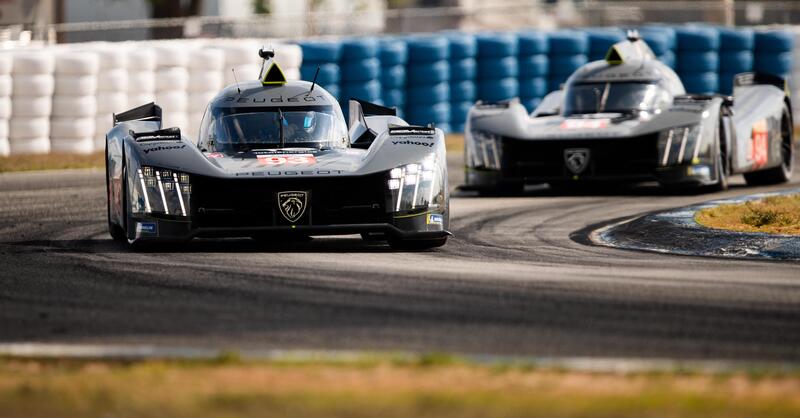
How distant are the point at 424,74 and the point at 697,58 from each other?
16.5ft

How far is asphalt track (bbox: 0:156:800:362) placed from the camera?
7.40 metres

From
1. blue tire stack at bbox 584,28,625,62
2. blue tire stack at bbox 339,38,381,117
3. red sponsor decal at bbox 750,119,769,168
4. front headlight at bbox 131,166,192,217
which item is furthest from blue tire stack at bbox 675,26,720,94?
front headlight at bbox 131,166,192,217

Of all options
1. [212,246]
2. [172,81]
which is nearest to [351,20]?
[172,81]

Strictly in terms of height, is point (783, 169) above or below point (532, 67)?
below

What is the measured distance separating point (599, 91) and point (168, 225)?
828 centimetres

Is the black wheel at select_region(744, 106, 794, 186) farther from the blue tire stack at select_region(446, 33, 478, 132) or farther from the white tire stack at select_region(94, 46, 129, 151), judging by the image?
the white tire stack at select_region(94, 46, 129, 151)

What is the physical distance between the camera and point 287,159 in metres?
11.8

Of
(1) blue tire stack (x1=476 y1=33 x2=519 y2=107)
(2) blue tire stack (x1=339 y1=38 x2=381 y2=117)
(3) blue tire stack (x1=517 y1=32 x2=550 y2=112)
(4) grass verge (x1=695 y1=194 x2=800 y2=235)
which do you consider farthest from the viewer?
(3) blue tire stack (x1=517 y1=32 x2=550 y2=112)

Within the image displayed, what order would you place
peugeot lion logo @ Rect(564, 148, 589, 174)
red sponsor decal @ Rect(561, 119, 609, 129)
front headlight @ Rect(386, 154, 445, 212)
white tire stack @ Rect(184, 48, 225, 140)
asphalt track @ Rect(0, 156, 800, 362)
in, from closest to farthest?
asphalt track @ Rect(0, 156, 800, 362) → front headlight @ Rect(386, 154, 445, 212) → peugeot lion logo @ Rect(564, 148, 589, 174) → red sponsor decal @ Rect(561, 119, 609, 129) → white tire stack @ Rect(184, 48, 225, 140)

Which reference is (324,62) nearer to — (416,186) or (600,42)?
(600,42)

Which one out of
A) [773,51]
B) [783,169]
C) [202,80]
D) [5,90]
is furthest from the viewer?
[773,51]

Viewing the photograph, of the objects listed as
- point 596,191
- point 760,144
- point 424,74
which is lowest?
point 596,191

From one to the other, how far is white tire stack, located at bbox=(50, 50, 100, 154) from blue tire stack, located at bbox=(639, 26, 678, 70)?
9.70 m

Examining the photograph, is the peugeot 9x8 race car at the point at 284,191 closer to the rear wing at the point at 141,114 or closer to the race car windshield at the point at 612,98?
the rear wing at the point at 141,114
